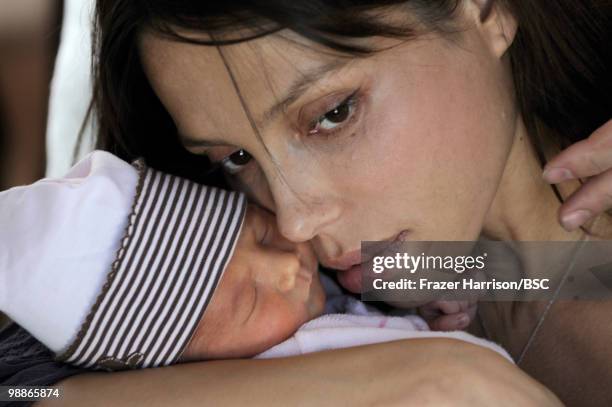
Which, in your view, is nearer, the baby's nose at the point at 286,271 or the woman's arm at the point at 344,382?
the woman's arm at the point at 344,382

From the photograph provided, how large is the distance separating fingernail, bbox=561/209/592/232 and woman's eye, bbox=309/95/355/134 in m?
0.37

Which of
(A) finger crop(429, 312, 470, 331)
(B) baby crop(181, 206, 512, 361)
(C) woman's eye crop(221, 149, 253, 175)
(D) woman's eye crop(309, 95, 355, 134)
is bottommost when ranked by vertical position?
(A) finger crop(429, 312, 470, 331)

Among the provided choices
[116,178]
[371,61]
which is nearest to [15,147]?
[116,178]

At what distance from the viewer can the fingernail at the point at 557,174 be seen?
3.98ft

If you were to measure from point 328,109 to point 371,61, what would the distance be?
84 millimetres

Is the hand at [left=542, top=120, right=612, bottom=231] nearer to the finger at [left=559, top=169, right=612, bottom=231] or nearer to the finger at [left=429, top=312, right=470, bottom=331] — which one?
the finger at [left=559, top=169, right=612, bottom=231]

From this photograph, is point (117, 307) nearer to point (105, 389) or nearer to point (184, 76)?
point (105, 389)

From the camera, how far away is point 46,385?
3.74 ft

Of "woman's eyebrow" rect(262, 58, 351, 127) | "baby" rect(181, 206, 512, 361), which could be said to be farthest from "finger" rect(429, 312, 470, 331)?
"woman's eyebrow" rect(262, 58, 351, 127)

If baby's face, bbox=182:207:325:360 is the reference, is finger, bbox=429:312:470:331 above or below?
below

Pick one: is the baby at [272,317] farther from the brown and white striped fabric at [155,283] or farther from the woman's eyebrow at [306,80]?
the woman's eyebrow at [306,80]

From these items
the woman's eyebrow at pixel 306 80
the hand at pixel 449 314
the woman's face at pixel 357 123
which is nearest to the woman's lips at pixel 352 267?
the woman's face at pixel 357 123

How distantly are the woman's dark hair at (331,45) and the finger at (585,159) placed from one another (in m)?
0.12

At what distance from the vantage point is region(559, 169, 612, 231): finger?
47.4 inches
